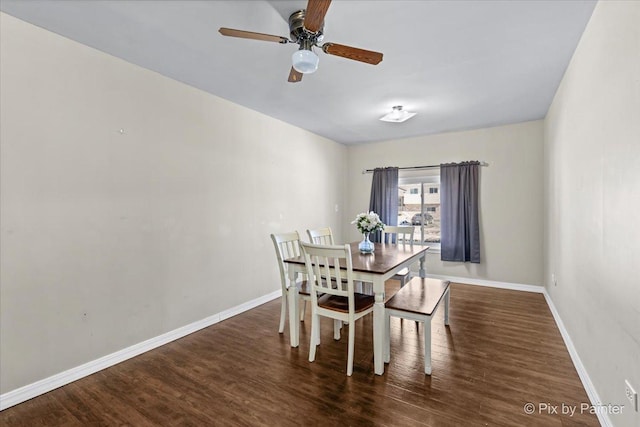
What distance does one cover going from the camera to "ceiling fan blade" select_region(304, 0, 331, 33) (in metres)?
1.47

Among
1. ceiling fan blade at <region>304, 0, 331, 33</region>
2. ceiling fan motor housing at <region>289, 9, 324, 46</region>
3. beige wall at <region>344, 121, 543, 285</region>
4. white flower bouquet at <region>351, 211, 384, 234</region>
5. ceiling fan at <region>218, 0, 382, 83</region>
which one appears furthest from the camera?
beige wall at <region>344, 121, 543, 285</region>

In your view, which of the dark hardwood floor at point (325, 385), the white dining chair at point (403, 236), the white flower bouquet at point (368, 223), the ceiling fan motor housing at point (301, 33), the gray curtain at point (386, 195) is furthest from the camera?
the gray curtain at point (386, 195)

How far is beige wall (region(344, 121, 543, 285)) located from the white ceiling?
2.77 ft

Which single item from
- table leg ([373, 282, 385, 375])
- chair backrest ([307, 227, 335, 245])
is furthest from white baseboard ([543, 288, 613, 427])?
chair backrest ([307, 227, 335, 245])

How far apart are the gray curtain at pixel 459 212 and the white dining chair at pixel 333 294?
2.84 m

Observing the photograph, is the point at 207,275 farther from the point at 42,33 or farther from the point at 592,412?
the point at 592,412

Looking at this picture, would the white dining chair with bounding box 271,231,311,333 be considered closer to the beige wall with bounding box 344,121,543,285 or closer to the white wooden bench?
the white wooden bench

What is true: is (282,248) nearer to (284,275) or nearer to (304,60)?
(284,275)

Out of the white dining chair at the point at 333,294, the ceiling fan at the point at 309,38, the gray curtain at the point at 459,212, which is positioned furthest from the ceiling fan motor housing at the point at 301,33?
the gray curtain at the point at 459,212

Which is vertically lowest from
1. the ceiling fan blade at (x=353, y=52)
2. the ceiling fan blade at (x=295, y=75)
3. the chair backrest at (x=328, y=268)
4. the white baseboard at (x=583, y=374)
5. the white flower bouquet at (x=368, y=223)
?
the white baseboard at (x=583, y=374)

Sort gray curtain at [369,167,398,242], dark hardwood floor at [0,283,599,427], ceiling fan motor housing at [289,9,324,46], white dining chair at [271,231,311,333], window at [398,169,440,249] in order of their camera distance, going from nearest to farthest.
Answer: dark hardwood floor at [0,283,599,427], ceiling fan motor housing at [289,9,324,46], white dining chair at [271,231,311,333], window at [398,169,440,249], gray curtain at [369,167,398,242]

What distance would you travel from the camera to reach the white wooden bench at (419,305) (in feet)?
7.25

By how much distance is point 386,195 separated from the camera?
17.8ft

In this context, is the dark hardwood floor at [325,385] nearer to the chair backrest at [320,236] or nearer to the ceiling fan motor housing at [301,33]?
the chair backrest at [320,236]
